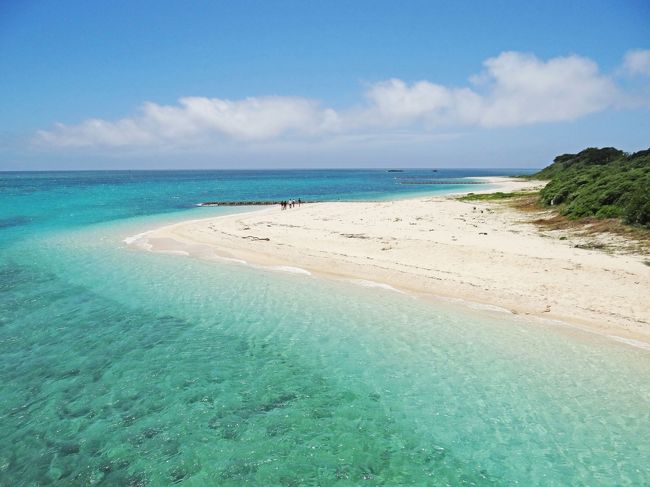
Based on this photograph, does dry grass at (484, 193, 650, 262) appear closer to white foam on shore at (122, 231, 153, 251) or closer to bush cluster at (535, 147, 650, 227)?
bush cluster at (535, 147, 650, 227)

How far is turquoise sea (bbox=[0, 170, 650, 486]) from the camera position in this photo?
8.07 meters

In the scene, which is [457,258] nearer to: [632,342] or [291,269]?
[291,269]

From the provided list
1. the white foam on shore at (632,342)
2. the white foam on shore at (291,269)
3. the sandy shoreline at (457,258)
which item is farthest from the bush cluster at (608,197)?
the white foam on shore at (291,269)

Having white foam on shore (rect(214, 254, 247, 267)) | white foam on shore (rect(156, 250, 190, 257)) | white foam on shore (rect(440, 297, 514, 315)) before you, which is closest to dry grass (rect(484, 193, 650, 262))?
white foam on shore (rect(440, 297, 514, 315))

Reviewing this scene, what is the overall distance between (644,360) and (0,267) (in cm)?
3051

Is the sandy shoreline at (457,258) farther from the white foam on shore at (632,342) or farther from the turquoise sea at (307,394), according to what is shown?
the turquoise sea at (307,394)

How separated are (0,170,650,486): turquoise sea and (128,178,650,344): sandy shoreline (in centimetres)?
175

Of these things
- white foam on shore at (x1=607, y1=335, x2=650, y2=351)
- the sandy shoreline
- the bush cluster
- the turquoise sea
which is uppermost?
the bush cluster

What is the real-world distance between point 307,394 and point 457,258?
13.9m

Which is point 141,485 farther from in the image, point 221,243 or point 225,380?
point 221,243

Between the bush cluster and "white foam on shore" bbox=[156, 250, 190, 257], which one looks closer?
the bush cluster

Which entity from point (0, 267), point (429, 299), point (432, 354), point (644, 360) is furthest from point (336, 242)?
point (0, 267)

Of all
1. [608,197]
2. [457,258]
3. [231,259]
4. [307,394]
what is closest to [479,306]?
[457,258]

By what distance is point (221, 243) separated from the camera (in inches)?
1161
